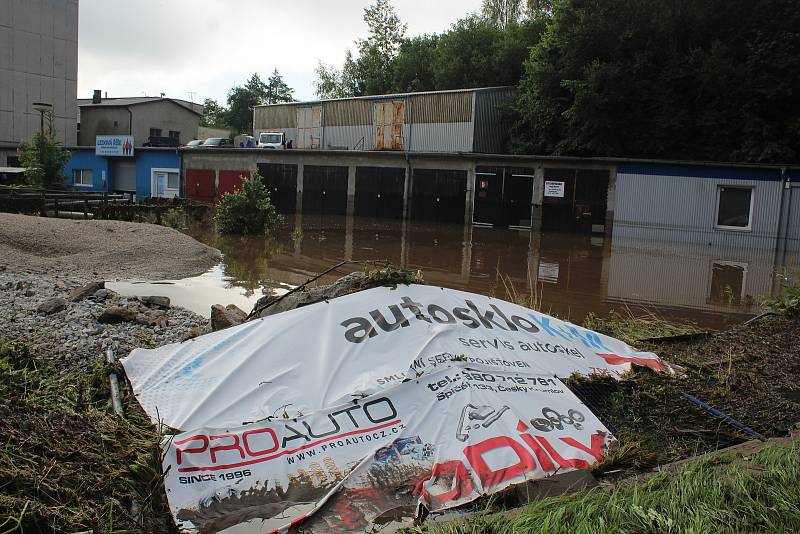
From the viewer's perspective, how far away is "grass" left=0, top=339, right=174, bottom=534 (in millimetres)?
3596

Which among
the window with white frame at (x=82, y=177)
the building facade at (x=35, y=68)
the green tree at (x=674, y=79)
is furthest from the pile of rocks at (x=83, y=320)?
the building facade at (x=35, y=68)

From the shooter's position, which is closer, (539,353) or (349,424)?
(349,424)

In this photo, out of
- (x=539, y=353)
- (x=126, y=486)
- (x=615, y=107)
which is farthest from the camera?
(x=615, y=107)

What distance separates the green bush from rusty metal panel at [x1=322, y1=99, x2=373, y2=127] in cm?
1586

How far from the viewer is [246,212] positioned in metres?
22.9

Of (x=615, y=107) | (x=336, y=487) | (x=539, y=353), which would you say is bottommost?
(x=336, y=487)

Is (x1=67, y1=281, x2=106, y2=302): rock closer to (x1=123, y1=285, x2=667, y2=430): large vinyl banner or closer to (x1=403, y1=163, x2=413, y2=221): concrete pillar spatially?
(x1=123, y1=285, x2=667, y2=430): large vinyl banner

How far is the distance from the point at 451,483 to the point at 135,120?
51030 millimetres

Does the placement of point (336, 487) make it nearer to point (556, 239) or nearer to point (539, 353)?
point (539, 353)

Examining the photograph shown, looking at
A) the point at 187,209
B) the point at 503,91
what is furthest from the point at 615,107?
the point at 187,209

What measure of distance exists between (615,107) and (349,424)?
28.9 m

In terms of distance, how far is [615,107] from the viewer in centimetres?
3083

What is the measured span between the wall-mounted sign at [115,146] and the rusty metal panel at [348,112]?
36.0 feet

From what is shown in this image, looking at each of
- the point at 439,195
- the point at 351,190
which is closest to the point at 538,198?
the point at 439,195
